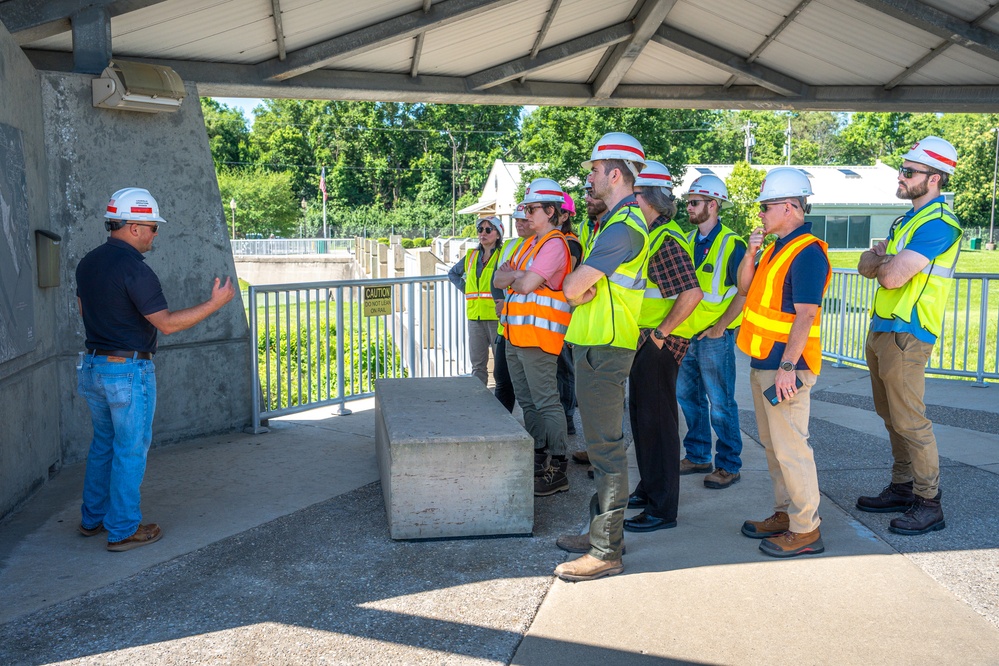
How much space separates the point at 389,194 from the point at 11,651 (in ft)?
294

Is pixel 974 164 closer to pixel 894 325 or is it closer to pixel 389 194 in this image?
pixel 389 194

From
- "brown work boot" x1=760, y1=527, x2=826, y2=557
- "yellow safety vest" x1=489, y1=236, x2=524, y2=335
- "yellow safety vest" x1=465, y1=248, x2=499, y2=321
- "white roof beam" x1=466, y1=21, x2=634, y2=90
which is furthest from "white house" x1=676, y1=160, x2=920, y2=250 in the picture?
"brown work boot" x1=760, y1=527, x2=826, y2=557

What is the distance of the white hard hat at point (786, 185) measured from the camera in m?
4.86

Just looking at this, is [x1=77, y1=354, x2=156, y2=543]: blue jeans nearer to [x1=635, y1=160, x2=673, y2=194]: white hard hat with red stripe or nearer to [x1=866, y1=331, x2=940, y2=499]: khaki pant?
[x1=635, y1=160, x2=673, y2=194]: white hard hat with red stripe

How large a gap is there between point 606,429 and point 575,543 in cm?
82

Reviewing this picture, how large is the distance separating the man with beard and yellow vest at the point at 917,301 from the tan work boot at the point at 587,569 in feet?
6.26

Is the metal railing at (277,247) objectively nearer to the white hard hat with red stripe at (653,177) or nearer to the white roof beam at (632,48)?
the white roof beam at (632,48)

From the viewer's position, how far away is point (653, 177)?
539 centimetres

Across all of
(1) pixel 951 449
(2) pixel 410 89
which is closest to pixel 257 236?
(2) pixel 410 89

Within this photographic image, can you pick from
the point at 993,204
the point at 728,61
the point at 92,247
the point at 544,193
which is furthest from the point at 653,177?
the point at 993,204

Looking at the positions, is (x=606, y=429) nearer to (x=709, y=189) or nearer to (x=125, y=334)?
(x=709, y=189)

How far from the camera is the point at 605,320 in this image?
4582 millimetres

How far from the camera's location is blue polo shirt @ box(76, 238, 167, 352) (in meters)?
4.93

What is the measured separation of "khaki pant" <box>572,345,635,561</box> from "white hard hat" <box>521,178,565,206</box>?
1.66m
